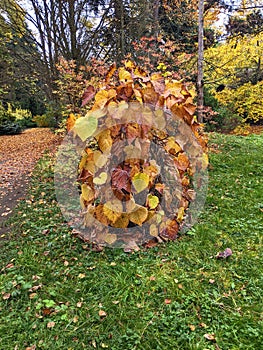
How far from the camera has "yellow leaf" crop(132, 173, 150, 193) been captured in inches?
77.0

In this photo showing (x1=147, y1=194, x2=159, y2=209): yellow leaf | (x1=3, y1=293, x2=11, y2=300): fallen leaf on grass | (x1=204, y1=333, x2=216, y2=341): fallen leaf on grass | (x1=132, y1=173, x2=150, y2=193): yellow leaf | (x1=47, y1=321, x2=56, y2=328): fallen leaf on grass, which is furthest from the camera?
(x1=147, y1=194, x2=159, y2=209): yellow leaf

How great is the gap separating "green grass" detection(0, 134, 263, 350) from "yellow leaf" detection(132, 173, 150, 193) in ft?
1.55

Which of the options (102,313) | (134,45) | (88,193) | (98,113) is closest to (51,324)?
(102,313)

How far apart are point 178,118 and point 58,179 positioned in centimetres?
191

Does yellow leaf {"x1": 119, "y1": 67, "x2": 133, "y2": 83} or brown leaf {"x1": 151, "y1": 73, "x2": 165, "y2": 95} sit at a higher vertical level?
yellow leaf {"x1": 119, "y1": 67, "x2": 133, "y2": 83}

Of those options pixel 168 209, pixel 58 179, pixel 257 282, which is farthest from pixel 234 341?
pixel 58 179

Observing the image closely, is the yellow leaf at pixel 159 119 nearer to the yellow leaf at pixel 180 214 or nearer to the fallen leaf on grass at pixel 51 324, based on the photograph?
the yellow leaf at pixel 180 214

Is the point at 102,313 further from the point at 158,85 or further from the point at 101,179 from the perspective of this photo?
the point at 158,85

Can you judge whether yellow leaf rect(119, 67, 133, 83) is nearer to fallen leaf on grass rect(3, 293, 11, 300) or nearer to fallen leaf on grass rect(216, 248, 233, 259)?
fallen leaf on grass rect(216, 248, 233, 259)

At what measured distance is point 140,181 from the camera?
6.43 ft

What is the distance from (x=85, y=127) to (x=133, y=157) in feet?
1.34

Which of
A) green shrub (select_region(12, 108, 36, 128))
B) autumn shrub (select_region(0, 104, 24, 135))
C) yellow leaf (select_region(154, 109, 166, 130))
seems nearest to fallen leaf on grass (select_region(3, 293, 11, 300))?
yellow leaf (select_region(154, 109, 166, 130))

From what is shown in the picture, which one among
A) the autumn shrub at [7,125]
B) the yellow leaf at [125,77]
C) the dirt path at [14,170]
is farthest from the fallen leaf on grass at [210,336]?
the autumn shrub at [7,125]

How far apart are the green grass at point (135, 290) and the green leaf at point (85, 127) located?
85 centimetres
